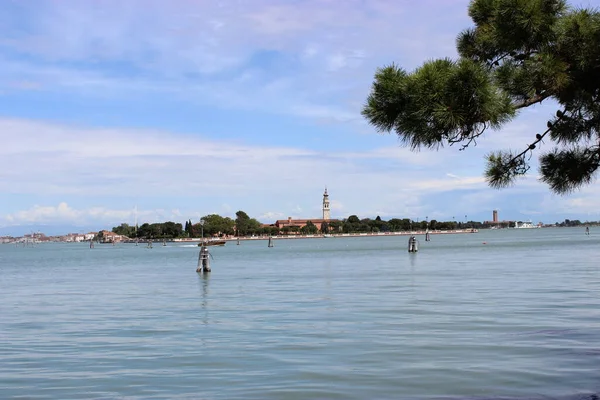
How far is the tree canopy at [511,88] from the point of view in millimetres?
9125

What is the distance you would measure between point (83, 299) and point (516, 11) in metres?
29.2

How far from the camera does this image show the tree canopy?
9125mm

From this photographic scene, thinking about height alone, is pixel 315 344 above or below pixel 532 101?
below

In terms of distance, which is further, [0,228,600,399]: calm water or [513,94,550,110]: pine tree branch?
[0,228,600,399]: calm water

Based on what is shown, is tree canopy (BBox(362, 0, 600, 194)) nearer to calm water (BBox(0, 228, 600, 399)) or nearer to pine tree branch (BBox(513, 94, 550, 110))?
pine tree branch (BBox(513, 94, 550, 110))

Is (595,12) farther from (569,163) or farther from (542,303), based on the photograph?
(542,303)

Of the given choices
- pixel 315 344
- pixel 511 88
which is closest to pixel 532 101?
pixel 511 88

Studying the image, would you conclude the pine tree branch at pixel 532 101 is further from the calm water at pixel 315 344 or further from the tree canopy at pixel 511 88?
the calm water at pixel 315 344

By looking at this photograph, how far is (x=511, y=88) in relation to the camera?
31.3ft

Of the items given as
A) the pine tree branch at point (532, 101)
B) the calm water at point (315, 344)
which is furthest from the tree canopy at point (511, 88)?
the calm water at point (315, 344)

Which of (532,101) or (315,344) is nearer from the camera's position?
(532,101)

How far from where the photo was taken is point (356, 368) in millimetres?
15211

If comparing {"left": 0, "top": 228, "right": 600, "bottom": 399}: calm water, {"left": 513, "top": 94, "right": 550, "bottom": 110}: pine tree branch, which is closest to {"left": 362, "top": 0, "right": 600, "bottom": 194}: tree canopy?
{"left": 513, "top": 94, "right": 550, "bottom": 110}: pine tree branch

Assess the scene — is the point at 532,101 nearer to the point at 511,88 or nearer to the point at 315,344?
the point at 511,88
